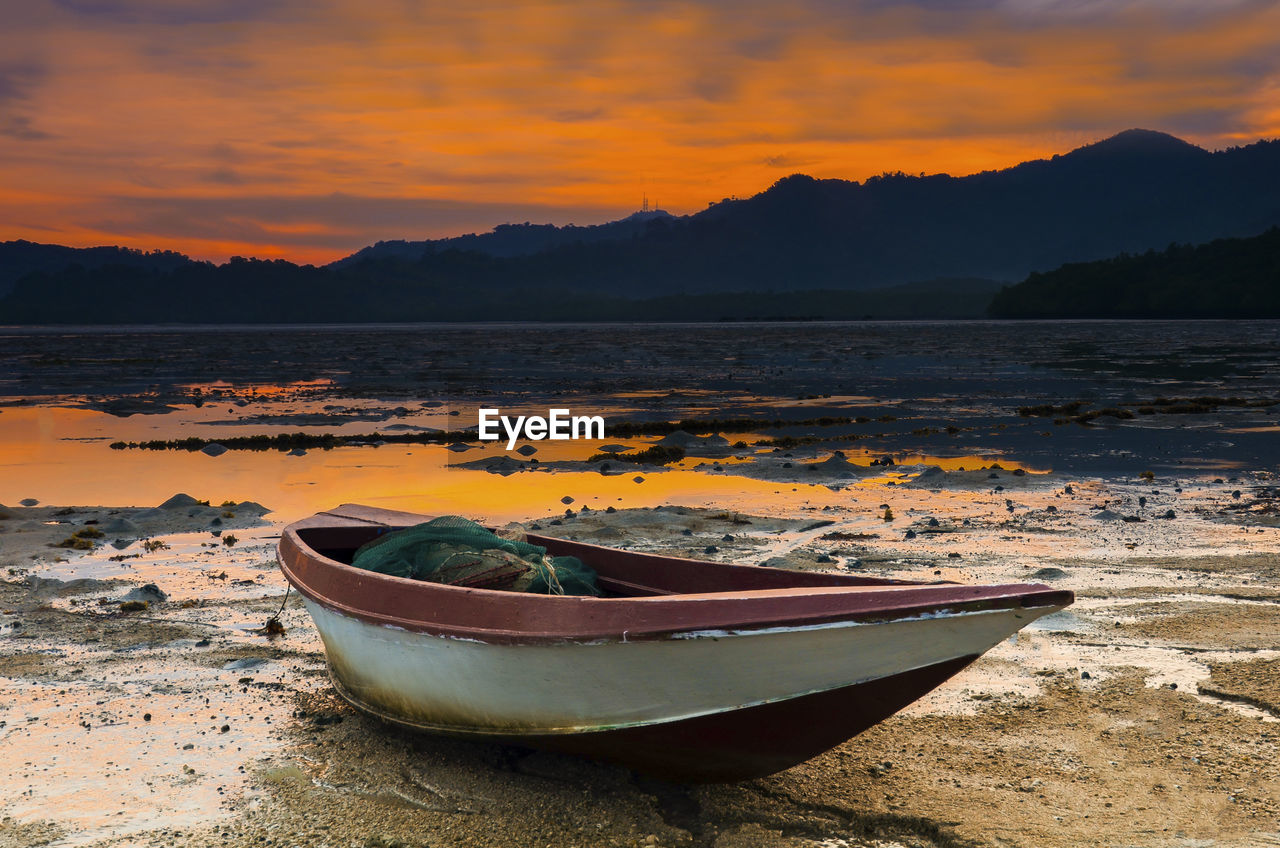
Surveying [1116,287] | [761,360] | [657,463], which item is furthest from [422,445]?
[1116,287]

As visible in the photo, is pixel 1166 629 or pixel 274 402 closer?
pixel 1166 629

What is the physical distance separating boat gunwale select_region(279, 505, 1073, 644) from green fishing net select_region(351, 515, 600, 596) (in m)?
0.66

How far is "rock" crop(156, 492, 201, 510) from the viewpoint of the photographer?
14289 mm

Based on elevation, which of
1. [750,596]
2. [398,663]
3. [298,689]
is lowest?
[298,689]

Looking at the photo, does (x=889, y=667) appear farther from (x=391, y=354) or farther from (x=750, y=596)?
(x=391, y=354)

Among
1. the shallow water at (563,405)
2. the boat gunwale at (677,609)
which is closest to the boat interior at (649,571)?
the boat gunwale at (677,609)

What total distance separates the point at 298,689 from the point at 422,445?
588 inches

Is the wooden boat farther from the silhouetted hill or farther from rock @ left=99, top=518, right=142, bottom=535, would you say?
the silhouetted hill

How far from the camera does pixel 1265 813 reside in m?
5.49

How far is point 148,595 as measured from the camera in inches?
387

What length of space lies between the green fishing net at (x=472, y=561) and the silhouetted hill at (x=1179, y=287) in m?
174

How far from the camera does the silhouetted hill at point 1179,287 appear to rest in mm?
164375

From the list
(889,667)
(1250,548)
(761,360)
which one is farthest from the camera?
(761,360)

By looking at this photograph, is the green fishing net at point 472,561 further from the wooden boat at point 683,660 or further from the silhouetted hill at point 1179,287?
the silhouetted hill at point 1179,287
